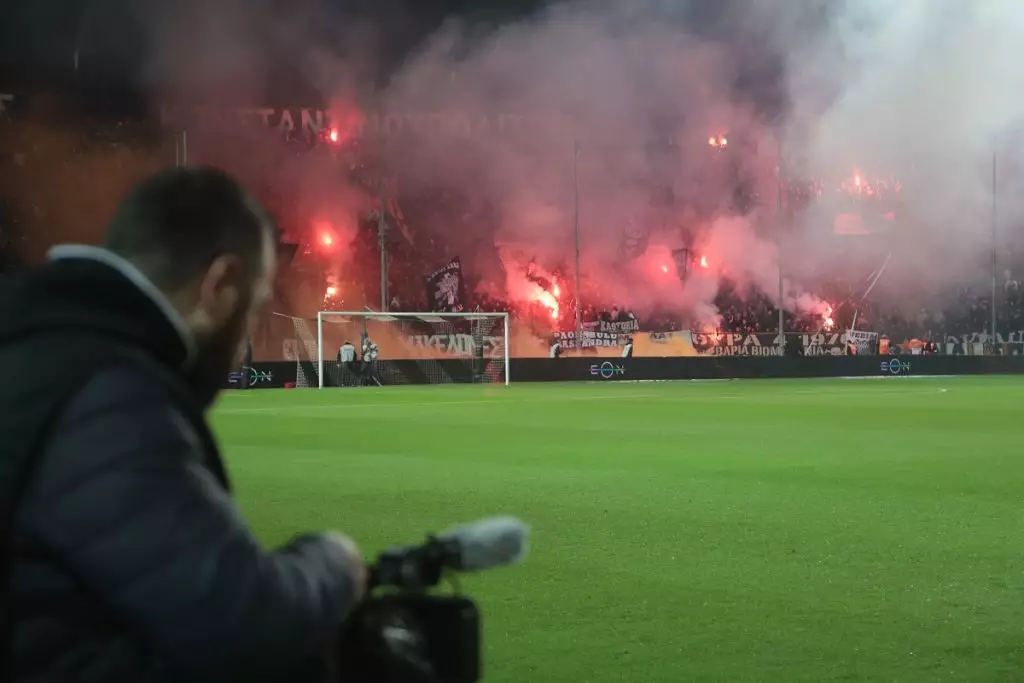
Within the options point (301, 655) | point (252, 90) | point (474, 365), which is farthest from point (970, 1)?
point (301, 655)

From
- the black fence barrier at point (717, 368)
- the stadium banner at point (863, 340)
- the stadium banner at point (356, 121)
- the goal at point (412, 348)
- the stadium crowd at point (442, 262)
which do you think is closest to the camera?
the goal at point (412, 348)

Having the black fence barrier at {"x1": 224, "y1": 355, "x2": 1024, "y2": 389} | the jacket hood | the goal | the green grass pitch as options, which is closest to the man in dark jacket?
the jacket hood

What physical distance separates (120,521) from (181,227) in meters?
0.47

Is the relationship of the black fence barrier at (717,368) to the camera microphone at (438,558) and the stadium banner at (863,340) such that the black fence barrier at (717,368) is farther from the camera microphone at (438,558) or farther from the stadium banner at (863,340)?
the camera microphone at (438,558)

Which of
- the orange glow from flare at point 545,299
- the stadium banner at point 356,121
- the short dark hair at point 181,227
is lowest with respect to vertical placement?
the short dark hair at point 181,227

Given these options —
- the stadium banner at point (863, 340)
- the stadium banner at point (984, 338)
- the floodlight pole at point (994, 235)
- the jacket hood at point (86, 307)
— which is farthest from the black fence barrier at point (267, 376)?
the jacket hood at point (86, 307)

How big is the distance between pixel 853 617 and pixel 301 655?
3644mm

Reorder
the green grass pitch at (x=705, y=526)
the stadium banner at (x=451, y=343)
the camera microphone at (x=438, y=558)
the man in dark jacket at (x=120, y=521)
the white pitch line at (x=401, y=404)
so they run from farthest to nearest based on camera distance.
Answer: the stadium banner at (x=451, y=343) → the white pitch line at (x=401, y=404) → the green grass pitch at (x=705, y=526) → the camera microphone at (x=438, y=558) → the man in dark jacket at (x=120, y=521)

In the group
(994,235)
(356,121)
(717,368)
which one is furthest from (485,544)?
(994,235)

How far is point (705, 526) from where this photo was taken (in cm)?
707

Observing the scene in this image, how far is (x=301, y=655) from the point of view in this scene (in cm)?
157

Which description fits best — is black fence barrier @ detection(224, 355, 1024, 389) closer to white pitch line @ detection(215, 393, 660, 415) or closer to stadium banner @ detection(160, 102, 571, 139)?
white pitch line @ detection(215, 393, 660, 415)

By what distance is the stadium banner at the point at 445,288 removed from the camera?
1821 inches

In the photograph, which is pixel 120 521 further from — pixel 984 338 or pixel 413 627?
pixel 984 338
